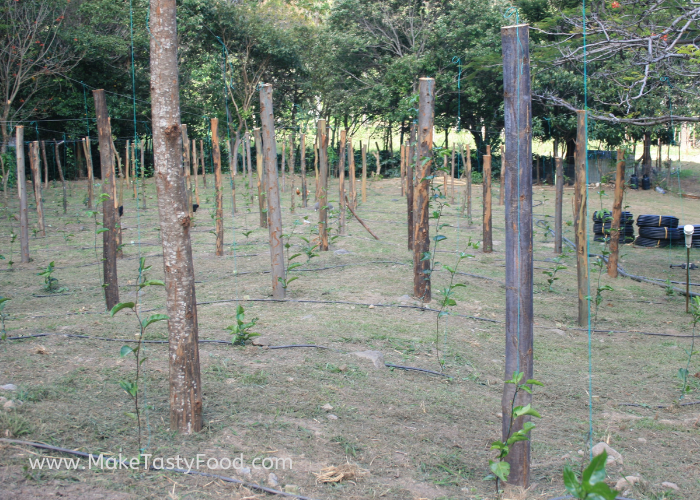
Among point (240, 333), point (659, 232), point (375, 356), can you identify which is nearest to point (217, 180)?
point (240, 333)

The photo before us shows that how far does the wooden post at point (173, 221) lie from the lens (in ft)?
9.86

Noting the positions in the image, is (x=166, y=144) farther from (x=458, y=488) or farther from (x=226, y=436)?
(x=458, y=488)

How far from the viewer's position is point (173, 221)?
308 cm

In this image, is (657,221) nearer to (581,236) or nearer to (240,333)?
(581,236)

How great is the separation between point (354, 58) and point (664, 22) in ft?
49.2

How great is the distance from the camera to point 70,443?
292 centimetres

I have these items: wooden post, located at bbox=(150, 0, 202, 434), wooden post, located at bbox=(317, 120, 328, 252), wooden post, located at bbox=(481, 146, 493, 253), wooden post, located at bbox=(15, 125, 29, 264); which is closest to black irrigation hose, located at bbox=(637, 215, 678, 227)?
wooden post, located at bbox=(481, 146, 493, 253)

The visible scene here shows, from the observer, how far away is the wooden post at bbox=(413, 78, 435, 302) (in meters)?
6.16

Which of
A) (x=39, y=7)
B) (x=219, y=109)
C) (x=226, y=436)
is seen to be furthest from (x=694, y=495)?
(x=219, y=109)

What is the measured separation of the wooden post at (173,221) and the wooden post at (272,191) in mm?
3110

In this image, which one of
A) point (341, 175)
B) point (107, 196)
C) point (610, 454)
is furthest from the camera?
point (341, 175)

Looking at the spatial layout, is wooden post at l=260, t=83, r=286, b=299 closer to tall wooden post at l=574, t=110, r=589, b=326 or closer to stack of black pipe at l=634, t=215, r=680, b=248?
tall wooden post at l=574, t=110, r=589, b=326

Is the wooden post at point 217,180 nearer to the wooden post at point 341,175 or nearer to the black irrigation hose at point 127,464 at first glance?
the wooden post at point 341,175

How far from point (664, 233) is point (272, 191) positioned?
353 inches
